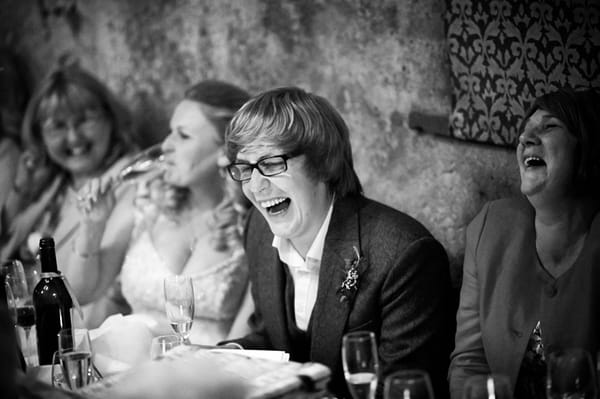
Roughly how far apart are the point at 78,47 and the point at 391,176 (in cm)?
245

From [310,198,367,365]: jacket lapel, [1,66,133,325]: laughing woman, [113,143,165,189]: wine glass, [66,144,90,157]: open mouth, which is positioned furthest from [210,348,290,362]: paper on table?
[66,144,90,157]: open mouth

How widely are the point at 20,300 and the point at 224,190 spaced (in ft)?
3.87

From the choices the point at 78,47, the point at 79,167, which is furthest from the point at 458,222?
the point at 78,47

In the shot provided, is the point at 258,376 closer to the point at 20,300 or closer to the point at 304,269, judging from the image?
the point at 304,269

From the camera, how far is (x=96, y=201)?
12.3 feet

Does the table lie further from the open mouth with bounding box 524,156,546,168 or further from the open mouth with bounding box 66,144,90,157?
the open mouth with bounding box 66,144,90,157

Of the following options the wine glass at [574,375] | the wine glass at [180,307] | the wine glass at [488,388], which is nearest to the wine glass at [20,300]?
the wine glass at [180,307]

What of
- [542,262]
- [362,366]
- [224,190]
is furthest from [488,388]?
[224,190]

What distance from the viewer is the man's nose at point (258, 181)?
104 inches

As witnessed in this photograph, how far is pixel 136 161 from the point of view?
3.84m

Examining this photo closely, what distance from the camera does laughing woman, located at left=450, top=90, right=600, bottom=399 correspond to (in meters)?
2.31

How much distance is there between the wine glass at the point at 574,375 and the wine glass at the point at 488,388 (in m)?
0.12

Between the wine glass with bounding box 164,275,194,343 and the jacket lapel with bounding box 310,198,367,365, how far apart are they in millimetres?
466

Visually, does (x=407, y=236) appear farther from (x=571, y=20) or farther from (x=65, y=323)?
(x=65, y=323)
